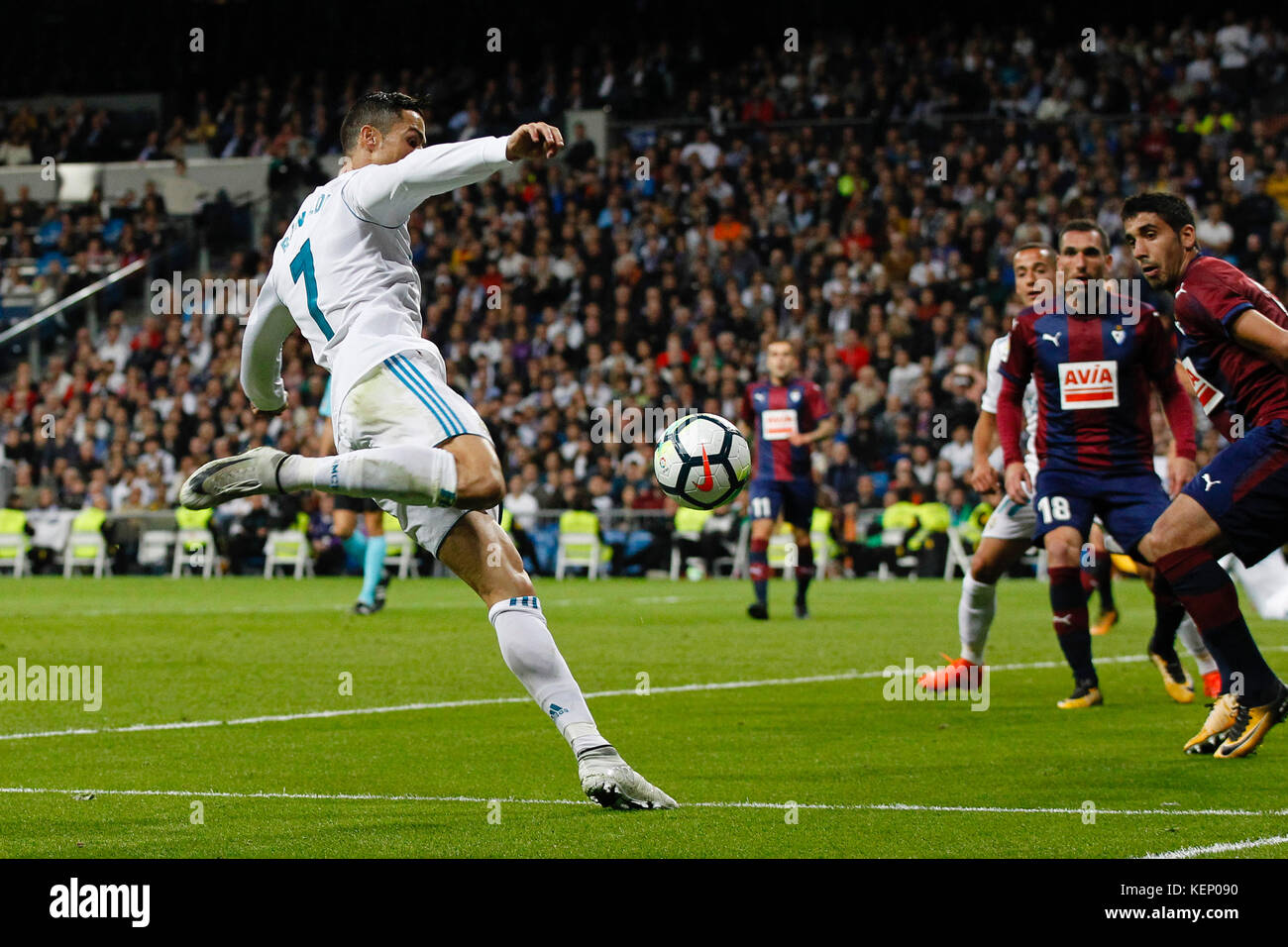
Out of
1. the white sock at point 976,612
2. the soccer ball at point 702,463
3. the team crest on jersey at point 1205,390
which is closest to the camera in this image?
the team crest on jersey at point 1205,390

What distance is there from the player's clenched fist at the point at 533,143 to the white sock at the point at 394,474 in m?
0.97

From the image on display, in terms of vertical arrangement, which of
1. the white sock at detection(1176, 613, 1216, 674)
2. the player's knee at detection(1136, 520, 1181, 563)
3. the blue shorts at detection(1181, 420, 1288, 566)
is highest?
the blue shorts at detection(1181, 420, 1288, 566)

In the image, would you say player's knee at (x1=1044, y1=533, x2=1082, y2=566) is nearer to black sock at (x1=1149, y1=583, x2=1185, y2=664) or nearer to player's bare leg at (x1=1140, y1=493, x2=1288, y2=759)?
black sock at (x1=1149, y1=583, x2=1185, y2=664)

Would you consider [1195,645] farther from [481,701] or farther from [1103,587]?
[1103,587]

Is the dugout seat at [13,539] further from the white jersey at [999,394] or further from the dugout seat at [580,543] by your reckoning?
the white jersey at [999,394]

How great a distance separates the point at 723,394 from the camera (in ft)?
74.2

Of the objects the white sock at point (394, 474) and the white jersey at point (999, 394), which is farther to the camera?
the white jersey at point (999, 394)

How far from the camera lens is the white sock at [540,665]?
5.48 meters

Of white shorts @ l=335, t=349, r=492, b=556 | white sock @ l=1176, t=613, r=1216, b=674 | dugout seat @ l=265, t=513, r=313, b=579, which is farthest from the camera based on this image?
dugout seat @ l=265, t=513, r=313, b=579

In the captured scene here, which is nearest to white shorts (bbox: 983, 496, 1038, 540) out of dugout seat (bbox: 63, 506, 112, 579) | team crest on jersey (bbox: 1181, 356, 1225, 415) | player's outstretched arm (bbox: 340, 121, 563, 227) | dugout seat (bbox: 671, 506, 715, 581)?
team crest on jersey (bbox: 1181, 356, 1225, 415)

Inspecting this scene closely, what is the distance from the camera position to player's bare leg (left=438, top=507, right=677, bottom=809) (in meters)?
5.22

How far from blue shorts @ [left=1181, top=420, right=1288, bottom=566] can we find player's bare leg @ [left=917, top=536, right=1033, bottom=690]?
2.55 metres

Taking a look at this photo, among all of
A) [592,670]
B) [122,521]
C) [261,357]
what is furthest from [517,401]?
[261,357]

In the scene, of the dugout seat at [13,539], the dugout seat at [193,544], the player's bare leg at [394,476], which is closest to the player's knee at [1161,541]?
the player's bare leg at [394,476]
